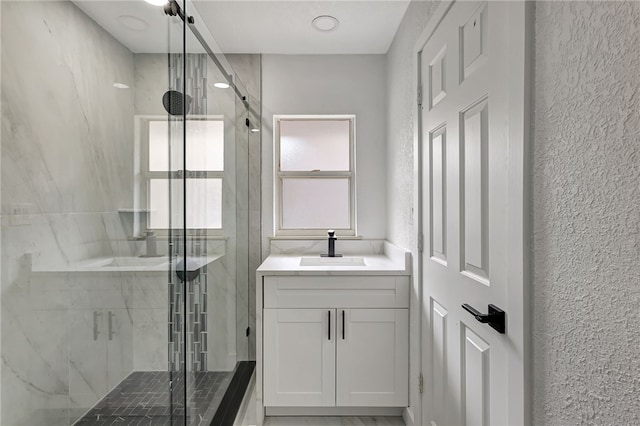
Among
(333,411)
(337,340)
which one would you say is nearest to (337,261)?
(337,340)

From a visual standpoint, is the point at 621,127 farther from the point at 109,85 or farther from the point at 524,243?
the point at 109,85

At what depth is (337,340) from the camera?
1.93 meters

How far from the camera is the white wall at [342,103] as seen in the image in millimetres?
2645

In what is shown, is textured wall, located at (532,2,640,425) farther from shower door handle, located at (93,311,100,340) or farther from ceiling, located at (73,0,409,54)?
shower door handle, located at (93,311,100,340)

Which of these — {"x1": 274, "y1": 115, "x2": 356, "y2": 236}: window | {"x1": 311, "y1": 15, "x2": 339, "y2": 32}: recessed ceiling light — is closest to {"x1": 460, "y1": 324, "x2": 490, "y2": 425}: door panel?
{"x1": 274, "y1": 115, "x2": 356, "y2": 236}: window

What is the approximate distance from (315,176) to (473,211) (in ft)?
5.68

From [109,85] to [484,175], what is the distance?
1.36 m

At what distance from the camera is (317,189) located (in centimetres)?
278

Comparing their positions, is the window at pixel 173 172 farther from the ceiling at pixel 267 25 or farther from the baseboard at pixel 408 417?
the baseboard at pixel 408 417

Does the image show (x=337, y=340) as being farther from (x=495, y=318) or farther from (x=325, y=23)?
(x=325, y=23)

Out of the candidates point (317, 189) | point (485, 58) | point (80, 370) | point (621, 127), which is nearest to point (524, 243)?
point (621, 127)

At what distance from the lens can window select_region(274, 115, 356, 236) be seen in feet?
9.07

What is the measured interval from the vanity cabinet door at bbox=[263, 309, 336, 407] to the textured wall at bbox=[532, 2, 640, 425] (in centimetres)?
123

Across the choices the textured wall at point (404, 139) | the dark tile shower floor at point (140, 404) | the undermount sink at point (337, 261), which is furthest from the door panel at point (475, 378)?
the undermount sink at point (337, 261)
